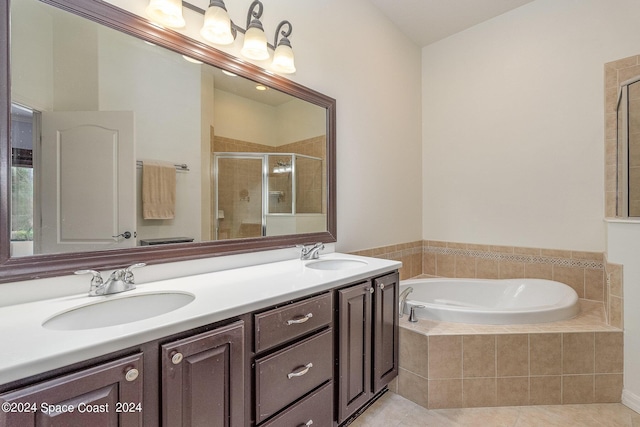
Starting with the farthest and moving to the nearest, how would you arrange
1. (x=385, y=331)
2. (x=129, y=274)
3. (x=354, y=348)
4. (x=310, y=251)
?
(x=310, y=251), (x=385, y=331), (x=354, y=348), (x=129, y=274)

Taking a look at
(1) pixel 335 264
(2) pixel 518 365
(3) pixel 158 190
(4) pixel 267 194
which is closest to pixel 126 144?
(3) pixel 158 190

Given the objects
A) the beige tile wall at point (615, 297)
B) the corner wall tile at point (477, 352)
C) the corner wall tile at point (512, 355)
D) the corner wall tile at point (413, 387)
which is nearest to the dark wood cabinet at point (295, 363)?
the corner wall tile at point (413, 387)

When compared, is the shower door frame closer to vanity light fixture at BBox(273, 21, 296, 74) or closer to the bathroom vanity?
the bathroom vanity

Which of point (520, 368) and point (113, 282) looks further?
point (520, 368)

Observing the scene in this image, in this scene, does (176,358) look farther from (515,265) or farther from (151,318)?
(515,265)

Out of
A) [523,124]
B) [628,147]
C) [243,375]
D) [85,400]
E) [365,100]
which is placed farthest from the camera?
[523,124]

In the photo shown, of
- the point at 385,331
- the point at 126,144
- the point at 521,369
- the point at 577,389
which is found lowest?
the point at 577,389

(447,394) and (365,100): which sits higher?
(365,100)

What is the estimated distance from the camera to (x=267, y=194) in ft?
6.00

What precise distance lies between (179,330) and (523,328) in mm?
2001

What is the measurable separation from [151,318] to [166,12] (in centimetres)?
127

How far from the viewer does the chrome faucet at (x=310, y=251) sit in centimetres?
190

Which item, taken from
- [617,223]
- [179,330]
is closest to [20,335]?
[179,330]

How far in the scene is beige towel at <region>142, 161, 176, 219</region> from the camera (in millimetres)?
1309
